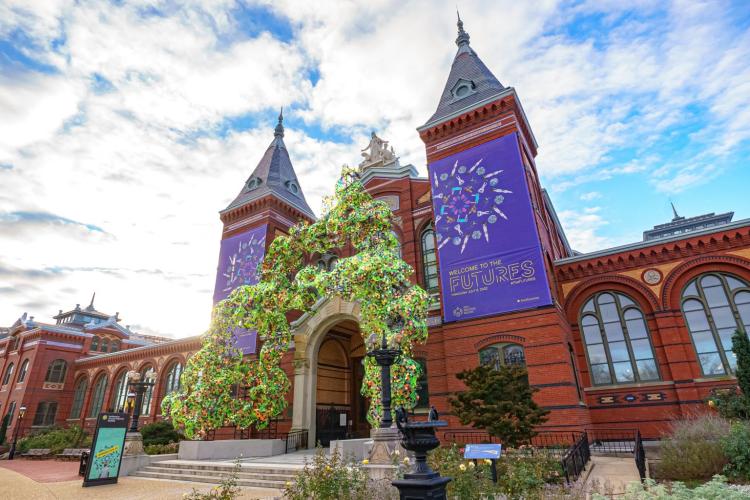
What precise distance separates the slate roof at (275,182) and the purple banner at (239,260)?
259cm

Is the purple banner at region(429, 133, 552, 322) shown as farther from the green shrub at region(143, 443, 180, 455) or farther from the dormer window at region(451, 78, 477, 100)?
the green shrub at region(143, 443, 180, 455)

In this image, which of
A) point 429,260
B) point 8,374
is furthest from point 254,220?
point 8,374

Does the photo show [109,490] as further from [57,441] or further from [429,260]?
[57,441]

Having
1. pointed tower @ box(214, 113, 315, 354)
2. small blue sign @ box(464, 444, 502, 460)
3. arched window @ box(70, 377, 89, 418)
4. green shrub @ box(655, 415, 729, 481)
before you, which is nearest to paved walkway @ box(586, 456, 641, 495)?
green shrub @ box(655, 415, 729, 481)

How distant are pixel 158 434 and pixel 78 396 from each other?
24.6 m

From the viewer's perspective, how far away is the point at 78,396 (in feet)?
128

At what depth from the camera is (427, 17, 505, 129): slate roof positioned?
772 inches

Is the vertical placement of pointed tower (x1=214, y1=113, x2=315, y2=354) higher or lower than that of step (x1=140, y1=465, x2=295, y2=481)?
higher

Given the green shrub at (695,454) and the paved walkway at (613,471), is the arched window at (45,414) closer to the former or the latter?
the paved walkway at (613,471)

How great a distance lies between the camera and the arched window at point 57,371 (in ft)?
128

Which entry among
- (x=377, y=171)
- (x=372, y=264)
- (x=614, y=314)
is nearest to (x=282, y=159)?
(x=377, y=171)

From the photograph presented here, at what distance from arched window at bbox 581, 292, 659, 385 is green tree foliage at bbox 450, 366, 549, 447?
6.41m

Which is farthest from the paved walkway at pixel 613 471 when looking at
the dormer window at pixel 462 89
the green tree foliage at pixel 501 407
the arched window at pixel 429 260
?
the dormer window at pixel 462 89

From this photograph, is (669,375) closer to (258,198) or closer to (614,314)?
(614,314)
